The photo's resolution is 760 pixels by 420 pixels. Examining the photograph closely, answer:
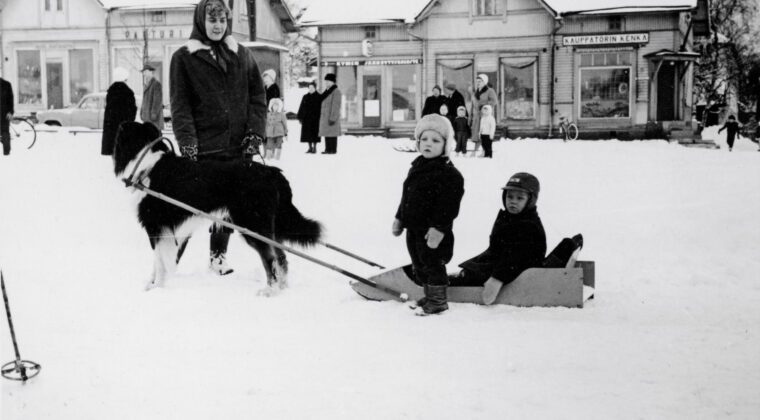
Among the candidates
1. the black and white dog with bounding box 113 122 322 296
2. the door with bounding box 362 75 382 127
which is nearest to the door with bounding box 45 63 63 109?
the door with bounding box 362 75 382 127

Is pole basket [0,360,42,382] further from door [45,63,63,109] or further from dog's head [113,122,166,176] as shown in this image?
door [45,63,63,109]

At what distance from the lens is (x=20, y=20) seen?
3562 cm

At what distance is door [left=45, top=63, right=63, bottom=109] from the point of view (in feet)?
117

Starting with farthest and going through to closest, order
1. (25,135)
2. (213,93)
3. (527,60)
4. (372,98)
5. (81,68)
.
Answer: (81,68), (372,98), (527,60), (25,135), (213,93)

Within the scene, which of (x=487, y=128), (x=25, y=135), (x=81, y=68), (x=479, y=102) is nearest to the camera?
(x=487, y=128)

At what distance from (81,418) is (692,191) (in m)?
11.0

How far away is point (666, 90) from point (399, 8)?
9.64 meters

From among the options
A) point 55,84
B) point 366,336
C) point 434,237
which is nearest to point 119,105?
point 434,237

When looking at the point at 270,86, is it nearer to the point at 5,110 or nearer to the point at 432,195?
the point at 5,110

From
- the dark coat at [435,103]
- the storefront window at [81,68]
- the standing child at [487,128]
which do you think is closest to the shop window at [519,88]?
the dark coat at [435,103]

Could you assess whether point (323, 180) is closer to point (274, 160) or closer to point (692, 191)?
point (274, 160)

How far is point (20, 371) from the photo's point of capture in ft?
13.3

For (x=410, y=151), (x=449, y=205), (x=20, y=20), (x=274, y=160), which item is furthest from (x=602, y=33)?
(x=449, y=205)

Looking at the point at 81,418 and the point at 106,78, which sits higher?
the point at 106,78
